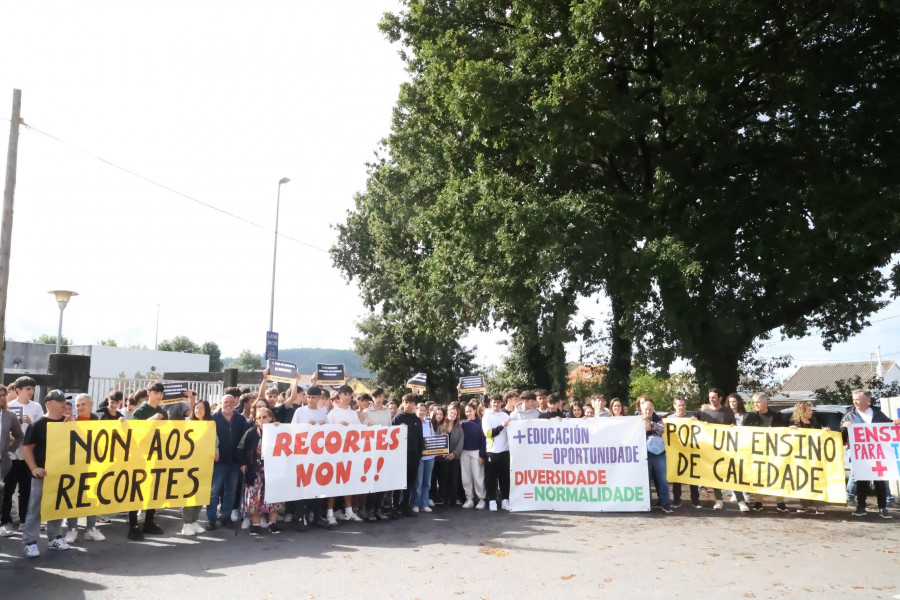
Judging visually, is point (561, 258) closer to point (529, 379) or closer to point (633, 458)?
point (633, 458)

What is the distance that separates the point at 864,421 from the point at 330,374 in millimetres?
10951

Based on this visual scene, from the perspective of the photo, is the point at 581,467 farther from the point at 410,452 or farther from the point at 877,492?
the point at 877,492

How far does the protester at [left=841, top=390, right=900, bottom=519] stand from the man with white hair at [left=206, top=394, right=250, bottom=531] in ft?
31.3

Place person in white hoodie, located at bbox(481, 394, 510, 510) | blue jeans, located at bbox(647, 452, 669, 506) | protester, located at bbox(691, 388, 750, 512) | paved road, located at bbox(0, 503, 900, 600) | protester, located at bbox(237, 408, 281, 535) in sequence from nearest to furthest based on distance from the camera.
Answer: paved road, located at bbox(0, 503, 900, 600) < protester, located at bbox(237, 408, 281, 535) < blue jeans, located at bbox(647, 452, 669, 506) < protester, located at bbox(691, 388, 750, 512) < person in white hoodie, located at bbox(481, 394, 510, 510)

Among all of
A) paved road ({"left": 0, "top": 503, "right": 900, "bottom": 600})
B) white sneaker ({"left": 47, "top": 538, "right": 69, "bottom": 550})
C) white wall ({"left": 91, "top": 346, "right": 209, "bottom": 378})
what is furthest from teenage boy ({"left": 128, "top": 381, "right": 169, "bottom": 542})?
white wall ({"left": 91, "top": 346, "right": 209, "bottom": 378})

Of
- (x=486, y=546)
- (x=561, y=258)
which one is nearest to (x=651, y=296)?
(x=561, y=258)

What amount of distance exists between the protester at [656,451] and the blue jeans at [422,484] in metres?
3.69

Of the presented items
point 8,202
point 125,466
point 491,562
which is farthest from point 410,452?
point 8,202

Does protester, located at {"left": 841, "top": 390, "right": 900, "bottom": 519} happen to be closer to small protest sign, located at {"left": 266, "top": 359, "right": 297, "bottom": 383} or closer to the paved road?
the paved road

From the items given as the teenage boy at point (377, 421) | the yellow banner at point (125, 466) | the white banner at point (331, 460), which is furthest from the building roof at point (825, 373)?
the yellow banner at point (125, 466)

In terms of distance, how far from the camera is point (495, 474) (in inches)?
500

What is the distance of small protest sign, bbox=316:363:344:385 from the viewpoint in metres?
17.0

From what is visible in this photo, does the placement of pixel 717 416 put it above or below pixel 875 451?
above

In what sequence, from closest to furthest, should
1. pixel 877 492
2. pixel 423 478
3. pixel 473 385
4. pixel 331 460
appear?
pixel 331 460, pixel 877 492, pixel 423 478, pixel 473 385
